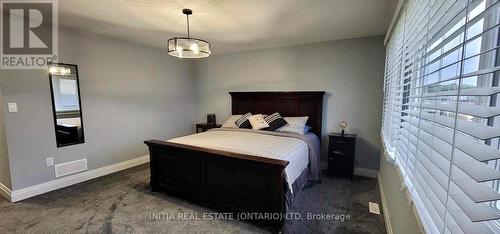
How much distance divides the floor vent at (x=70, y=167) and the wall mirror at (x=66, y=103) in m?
0.28

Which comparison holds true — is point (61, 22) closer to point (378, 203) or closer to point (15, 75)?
point (15, 75)

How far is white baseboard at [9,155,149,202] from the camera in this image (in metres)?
2.77

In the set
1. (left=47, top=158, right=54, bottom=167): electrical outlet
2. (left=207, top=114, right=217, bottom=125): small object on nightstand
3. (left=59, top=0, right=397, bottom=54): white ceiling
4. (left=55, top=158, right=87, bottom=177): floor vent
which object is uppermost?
(left=59, top=0, right=397, bottom=54): white ceiling

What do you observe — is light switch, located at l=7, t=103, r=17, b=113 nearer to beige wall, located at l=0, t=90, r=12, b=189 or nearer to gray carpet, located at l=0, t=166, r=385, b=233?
beige wall, located at l=0, t=90, r=12, b=189

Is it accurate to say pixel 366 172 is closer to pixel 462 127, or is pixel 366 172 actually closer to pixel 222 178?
Result: pixel 222 178

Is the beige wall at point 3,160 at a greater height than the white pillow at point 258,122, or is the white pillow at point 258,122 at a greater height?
the white pillow at point 258,122

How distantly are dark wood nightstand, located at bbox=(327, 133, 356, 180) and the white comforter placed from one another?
691 millimetres

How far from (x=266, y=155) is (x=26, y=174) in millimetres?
3098

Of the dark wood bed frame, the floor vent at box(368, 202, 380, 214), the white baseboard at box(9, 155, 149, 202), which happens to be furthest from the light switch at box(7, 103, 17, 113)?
the floor vent at box(368, 202, 380, 214)

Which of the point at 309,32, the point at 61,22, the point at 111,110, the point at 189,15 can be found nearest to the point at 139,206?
the point at 111,110

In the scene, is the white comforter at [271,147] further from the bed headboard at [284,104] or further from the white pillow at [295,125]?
the bed headboard at [284,104]

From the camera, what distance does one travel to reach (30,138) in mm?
2828

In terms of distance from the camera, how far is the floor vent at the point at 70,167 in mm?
3104

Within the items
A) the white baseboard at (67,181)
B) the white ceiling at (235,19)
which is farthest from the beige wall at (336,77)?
the white baseboard at (67,181)
